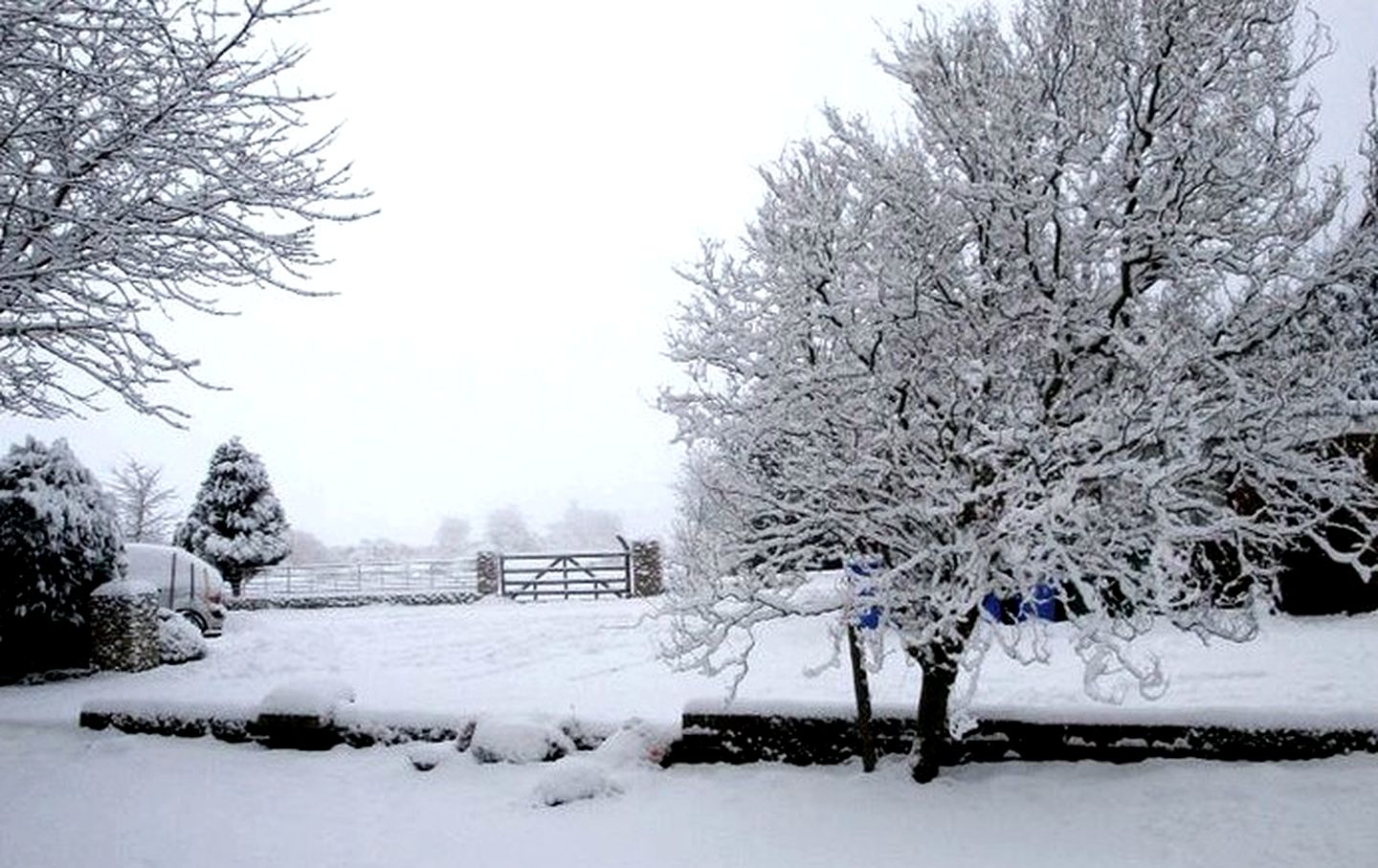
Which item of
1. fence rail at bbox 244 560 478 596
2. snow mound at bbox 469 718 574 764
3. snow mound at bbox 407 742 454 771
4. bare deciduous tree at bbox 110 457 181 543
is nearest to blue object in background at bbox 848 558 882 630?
snow mound at bbox 469 718 574 764

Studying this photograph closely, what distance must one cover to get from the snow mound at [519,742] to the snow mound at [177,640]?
689cm

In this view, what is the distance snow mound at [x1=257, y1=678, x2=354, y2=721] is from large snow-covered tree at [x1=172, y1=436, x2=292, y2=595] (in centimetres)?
1982

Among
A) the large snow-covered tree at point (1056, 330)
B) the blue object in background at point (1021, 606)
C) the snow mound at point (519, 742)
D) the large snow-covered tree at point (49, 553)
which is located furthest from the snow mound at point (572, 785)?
the large snow-covered tree at point (49, 553)

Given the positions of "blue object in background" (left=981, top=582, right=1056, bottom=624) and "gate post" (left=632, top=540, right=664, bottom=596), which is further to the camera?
"gate post" (left=632, top=540, right=664, bottom=596)

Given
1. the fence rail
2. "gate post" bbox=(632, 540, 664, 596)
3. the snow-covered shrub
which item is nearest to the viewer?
the snow-covered shrub

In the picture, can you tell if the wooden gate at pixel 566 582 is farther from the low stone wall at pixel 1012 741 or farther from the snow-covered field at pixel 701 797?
the low stone wall at pixel 1012 741

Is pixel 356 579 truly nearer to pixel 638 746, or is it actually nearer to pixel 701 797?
pixel 638 746

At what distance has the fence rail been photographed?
87.3 ft

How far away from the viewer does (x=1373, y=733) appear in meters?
6.25

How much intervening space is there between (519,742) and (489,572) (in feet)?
60.4

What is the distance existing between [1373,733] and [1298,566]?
6003 mm

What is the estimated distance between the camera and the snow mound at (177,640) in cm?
1256

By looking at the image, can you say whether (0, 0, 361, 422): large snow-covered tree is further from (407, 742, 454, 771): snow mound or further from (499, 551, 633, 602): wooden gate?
(499, 551, 633, 602): wooden gate

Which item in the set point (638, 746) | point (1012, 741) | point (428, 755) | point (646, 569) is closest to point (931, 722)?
point (1012, 741)
